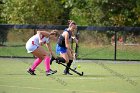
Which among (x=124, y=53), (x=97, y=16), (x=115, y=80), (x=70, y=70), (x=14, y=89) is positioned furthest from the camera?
(x=97, y=16)

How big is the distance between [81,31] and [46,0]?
50.5 feet

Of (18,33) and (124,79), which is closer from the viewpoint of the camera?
(124,79)

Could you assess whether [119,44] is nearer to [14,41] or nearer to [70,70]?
A: [14,41]

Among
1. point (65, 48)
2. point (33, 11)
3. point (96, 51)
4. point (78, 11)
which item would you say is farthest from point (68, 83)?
point (33, 11)

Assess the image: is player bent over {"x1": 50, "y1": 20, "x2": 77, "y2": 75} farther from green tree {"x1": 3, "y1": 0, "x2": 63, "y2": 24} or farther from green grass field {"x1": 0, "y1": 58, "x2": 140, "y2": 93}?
green tree {"x1": 3, "y1": 0, "x2": 63, "y2": 24}

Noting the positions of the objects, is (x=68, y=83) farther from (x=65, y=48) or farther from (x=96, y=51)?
(x=96, y=51)

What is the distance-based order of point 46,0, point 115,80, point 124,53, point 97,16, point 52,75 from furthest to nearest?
1. point 46,0
2. point 97,16
3. point 124,53
4. point 52,75
5. point 115,80

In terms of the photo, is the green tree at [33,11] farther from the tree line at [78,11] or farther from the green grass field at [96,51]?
the green grass field at [96,51]

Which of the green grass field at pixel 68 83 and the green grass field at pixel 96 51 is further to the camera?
the green grass field at pixel 96 51

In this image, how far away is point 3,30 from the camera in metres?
29.1

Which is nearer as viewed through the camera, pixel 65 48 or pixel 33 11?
pixel 65 48

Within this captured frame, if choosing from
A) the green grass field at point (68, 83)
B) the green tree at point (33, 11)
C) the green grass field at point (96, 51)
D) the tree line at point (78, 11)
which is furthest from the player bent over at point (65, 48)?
the green tree at point (33, 11)

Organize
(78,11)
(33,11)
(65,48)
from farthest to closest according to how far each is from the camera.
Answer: (33,11), (78,11), (65,48)

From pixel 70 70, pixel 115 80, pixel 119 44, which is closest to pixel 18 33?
pixel 119 44
